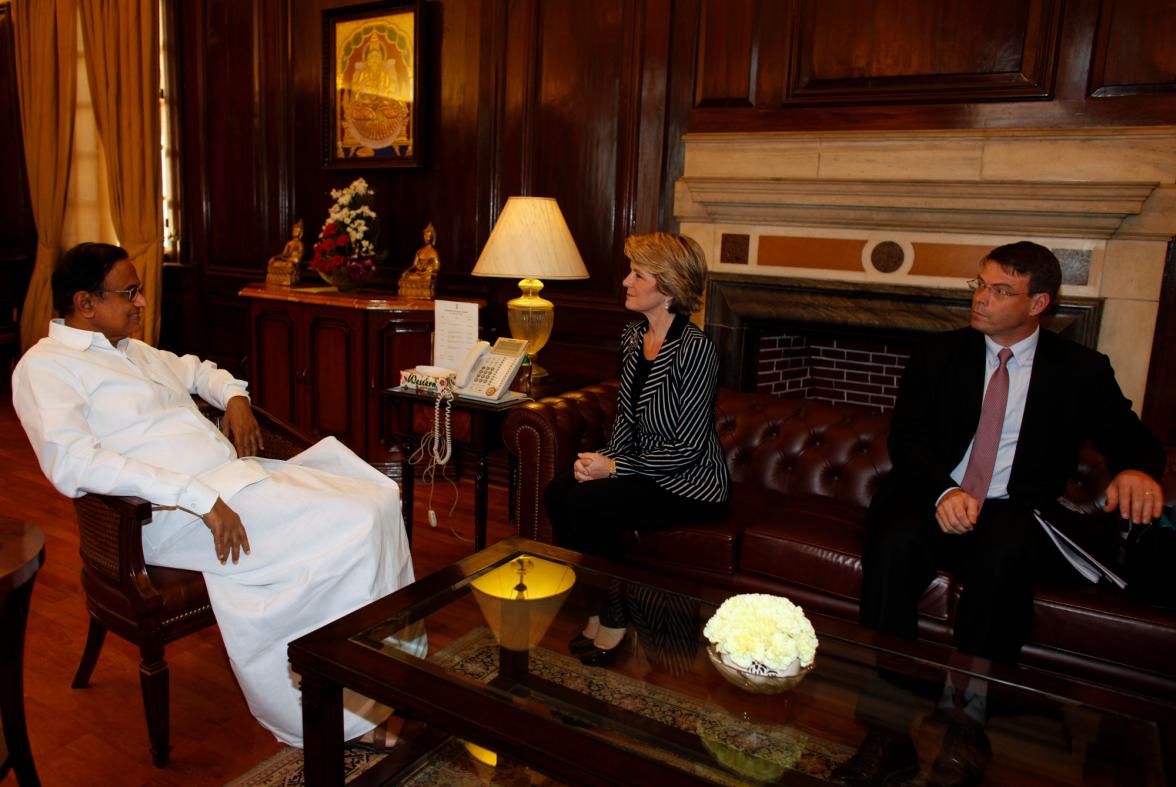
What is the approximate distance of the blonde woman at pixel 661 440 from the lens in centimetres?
276

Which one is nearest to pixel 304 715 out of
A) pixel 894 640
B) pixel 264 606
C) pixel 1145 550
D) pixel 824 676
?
pixel 264 606

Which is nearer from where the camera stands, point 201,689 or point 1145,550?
point 1145,550

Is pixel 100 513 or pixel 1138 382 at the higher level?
pixel 1138 382

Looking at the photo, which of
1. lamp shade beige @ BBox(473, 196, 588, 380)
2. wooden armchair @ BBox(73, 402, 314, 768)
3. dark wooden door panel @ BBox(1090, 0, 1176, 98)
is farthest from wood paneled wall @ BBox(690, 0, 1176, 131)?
wooden armchair @ BBox(73, 402, 314, 768)

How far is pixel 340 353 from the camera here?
15.4 feet

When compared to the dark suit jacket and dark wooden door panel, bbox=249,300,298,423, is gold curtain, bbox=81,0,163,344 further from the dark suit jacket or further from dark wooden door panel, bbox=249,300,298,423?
the dark suit jacket

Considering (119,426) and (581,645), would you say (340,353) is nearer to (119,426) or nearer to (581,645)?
(119,426)

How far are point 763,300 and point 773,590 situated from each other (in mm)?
1688

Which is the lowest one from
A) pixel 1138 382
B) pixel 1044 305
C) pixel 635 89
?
pixel 1138 382

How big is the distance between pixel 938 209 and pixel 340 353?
3091 millimetres

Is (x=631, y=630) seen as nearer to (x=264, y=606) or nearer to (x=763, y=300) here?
(x=264, y=606)

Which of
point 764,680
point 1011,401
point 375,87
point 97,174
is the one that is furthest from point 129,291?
point 97,174

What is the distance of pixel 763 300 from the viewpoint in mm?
3984

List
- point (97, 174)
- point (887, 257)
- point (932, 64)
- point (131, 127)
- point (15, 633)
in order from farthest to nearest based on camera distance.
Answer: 1. point (97, 174)
2. point (131, 127)
3. point (887, 257)
4. point (932, 64)
5. point (15, 633)
